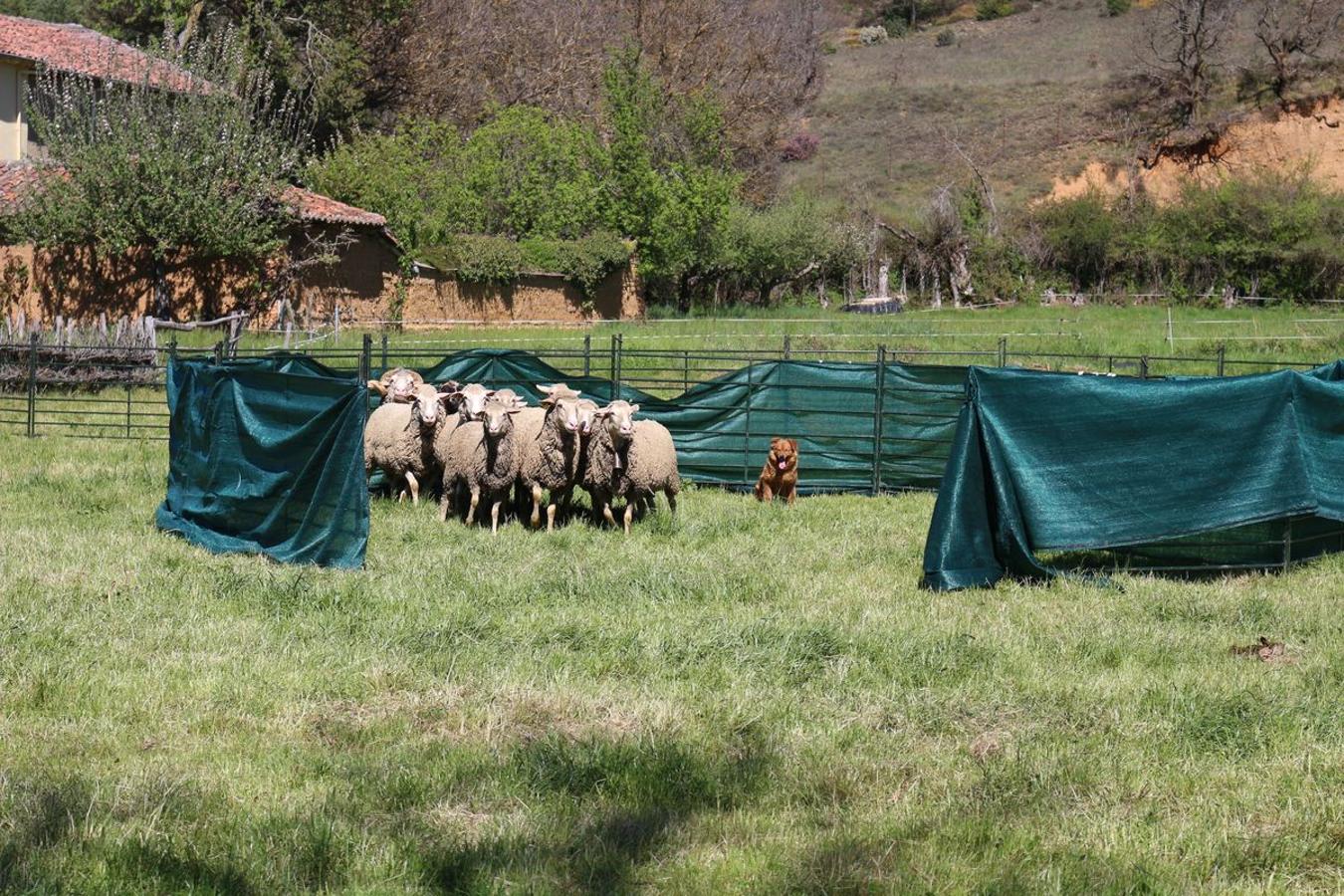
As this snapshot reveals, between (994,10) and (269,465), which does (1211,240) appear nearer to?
(269,465)

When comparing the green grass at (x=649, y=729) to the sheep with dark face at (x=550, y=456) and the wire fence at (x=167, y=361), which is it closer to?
the sheep with dark face at (x=550, y=456)

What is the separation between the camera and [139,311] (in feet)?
106

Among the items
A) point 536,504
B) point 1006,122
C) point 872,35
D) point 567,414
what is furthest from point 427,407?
point 872,35

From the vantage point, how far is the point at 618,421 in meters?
13.0

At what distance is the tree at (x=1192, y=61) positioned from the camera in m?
59.0

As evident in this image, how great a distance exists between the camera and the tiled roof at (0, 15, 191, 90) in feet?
116

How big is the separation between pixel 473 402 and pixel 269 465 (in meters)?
2.79

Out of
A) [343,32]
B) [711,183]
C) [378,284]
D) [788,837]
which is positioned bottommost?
[788,837]

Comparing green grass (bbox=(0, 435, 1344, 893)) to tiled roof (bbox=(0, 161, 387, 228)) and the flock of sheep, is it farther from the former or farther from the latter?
tiled roof (bbox=(0, 161, 387, 228))

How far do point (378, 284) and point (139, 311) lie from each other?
20.6ft

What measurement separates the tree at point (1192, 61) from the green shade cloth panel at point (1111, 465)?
5202 cm

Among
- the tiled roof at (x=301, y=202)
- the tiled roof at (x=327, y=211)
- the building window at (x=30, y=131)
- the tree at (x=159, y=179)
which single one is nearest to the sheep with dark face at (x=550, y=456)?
the tree at (x=159, y=179)

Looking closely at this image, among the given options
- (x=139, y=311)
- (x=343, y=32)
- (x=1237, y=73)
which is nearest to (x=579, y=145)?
(x=343, y=32)

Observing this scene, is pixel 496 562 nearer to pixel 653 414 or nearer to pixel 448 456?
pixel 448 456
